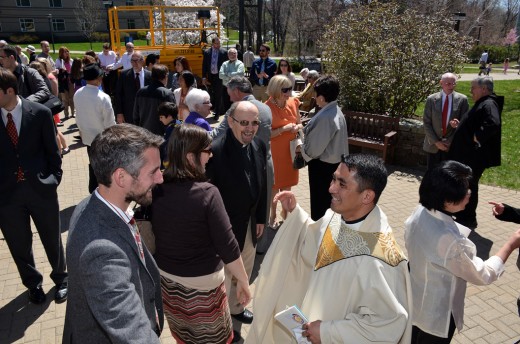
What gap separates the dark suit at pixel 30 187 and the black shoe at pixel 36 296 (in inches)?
2.0

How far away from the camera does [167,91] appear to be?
19.9 ft

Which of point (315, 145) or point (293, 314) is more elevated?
point (315, 145)

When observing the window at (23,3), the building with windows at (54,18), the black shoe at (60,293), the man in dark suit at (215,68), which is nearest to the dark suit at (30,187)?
the black shoe at (60,293)

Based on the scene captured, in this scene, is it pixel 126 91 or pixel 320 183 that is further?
pixel 126 91

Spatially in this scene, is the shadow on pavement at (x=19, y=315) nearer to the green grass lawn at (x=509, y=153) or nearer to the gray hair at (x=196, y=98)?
the gray hair at (x=196, y=98)

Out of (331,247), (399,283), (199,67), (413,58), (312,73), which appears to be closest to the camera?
(399,283)

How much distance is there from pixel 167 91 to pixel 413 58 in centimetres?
549

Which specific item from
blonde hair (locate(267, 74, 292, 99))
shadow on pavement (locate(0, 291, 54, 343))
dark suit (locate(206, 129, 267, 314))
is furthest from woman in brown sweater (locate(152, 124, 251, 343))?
blonde hair (locate(267, 74, 292, 99))

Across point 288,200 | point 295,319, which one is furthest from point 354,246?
point 288,200

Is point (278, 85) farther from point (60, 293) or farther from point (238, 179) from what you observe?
point (60, 293)

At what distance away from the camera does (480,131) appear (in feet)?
17.2

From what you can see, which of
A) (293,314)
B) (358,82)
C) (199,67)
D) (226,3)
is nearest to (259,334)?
(293,314)

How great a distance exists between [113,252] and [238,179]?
1.76 meters

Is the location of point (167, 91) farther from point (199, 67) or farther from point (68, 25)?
point (68, 25)
